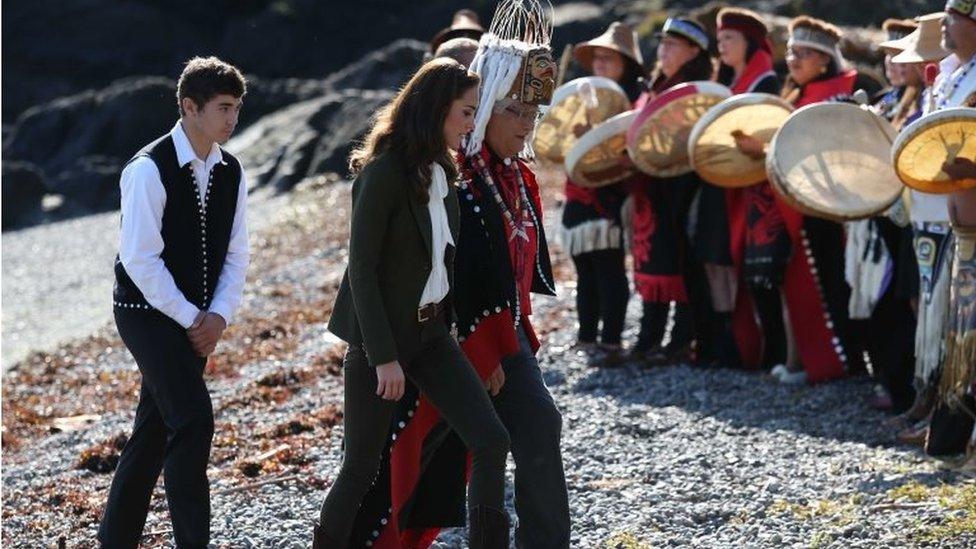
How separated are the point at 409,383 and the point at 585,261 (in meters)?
4.56

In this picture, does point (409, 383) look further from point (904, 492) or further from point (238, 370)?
point (238, 370)

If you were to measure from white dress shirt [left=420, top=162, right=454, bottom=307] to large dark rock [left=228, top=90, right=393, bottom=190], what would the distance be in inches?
720

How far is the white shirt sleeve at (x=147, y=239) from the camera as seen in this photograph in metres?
5.30

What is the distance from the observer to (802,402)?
8.52m

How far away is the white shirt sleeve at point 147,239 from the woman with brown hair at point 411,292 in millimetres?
645

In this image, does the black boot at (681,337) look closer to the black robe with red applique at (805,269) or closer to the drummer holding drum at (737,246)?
the drummer holding drum at (737,246)

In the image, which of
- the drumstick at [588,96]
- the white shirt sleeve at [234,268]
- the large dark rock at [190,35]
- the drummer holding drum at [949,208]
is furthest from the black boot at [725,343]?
A: the large dark rock at [190,35]

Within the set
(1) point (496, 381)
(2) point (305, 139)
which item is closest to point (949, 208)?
(1) point (496, 381)

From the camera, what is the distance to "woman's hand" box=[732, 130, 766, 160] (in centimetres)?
855

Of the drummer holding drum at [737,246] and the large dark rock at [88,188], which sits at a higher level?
the drummer holding drum at [737,246]

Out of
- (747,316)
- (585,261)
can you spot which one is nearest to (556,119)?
(585,261)

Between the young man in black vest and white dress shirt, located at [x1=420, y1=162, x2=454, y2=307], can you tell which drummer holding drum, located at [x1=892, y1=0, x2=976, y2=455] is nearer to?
white dress shirt, located at [x1=420, y1=162, x2=454, y2=307]

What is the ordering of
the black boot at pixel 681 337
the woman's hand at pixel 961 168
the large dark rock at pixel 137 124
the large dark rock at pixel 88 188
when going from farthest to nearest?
the large dark rock at pixel 88 188, the large dark rock at pixel 137 124, the black boot at pixel 681 337, the woman's hand at pixel 961 168

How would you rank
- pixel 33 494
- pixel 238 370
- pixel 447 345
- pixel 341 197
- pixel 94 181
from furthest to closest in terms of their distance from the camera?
pixel 94 181, pixel 341 197, pixel 238 370, pixel 33 494, pixel 447 345
